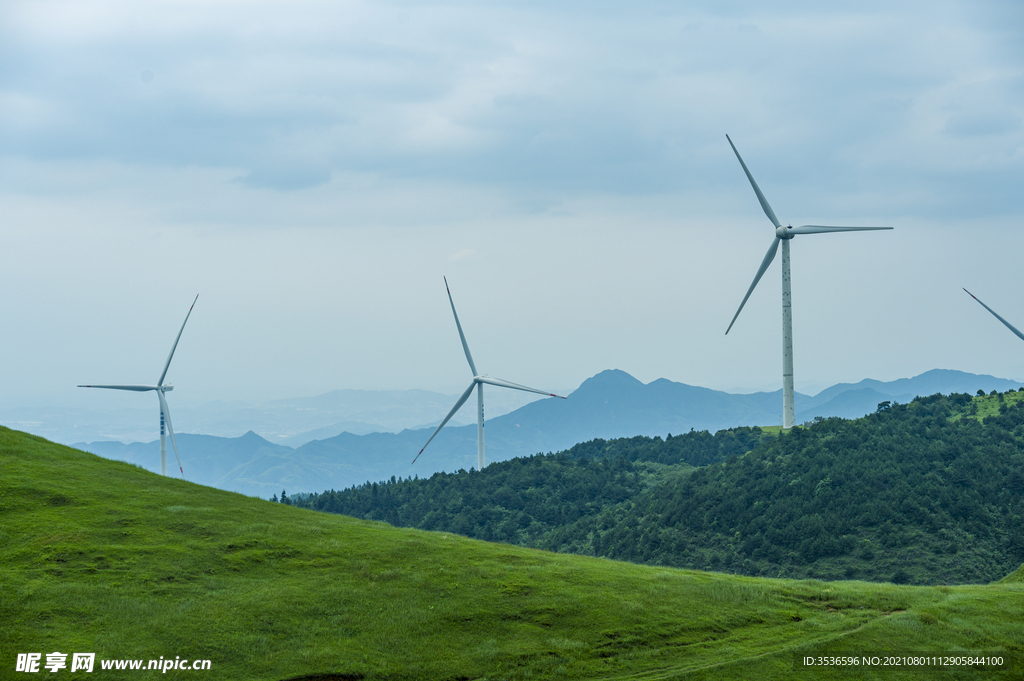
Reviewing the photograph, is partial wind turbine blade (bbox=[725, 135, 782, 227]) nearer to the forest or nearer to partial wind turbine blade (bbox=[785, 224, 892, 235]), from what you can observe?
partial wind turbine blade (bbox=[785, 224, 892, 235])

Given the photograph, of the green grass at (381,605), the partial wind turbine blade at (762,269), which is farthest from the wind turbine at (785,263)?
the green grass at (381,605)

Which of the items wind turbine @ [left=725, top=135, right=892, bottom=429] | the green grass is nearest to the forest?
wind turbine @ [left=725, top=135, right=892, bottom=429]

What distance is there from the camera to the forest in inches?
3514

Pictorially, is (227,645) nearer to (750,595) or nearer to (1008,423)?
(750,595)

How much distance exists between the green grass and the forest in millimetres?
52253

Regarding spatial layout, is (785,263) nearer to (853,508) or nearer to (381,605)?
(853,508)

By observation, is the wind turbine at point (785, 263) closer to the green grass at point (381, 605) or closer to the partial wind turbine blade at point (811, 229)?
the partial wind turbine blade at point (811, 229)

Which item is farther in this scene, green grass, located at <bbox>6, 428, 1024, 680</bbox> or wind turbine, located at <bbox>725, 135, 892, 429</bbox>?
wind turbine, located at <bbox>725, 135, 892, 429</bbox>

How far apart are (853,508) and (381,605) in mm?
79186

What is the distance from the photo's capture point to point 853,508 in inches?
3844

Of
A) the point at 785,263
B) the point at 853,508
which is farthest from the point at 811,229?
the point at 853,508

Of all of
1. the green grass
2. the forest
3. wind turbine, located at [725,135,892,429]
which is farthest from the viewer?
wind turbine, located at [725,135,892,429]

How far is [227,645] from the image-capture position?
27.7 metres

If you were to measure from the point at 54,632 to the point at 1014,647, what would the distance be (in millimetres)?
32335
